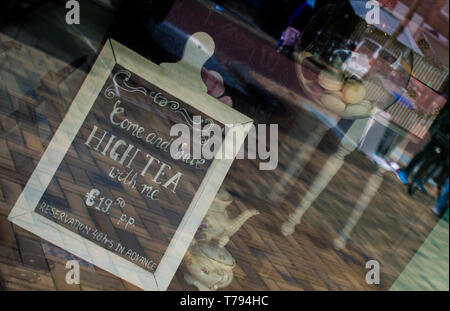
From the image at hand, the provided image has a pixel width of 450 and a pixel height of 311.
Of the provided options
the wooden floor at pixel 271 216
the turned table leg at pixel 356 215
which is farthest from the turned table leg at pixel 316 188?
the turned table leg at pixel 356 215

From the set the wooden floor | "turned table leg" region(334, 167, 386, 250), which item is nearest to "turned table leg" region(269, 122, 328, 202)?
the wooden floor

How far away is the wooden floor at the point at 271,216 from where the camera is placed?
789 millimetres

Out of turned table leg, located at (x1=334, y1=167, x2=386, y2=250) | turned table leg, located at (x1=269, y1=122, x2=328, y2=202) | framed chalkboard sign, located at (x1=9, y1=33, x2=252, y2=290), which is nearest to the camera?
framed chalkboard sign, located at (x1=9, y1=33, x2=252, y2=290)

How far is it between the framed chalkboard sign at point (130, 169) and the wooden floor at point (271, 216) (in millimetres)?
42

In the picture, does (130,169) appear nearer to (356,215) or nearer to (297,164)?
(297,164)

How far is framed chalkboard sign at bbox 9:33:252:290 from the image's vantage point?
77 centimetres

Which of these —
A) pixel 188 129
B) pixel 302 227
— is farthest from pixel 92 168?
pixel 302 227

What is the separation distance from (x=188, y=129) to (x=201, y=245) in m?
0.33

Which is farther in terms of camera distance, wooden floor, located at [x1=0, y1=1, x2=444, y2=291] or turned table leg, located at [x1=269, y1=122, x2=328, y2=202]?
turned table leg, located at [x1=269, y1=122, x2=328, y2=202]

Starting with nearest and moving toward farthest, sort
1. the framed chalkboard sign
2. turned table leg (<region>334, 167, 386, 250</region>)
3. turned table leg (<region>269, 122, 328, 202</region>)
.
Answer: the framed chalkboard sign < turned table leg (<region>269, 122, 328, 202</region>) < turned table leg (<region>334, 167, 386, 250</region>)

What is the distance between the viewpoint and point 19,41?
0.78 metres

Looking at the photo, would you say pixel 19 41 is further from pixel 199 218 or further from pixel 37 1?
pixel 199 218

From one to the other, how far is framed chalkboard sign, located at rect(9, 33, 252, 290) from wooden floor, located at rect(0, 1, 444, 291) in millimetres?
42

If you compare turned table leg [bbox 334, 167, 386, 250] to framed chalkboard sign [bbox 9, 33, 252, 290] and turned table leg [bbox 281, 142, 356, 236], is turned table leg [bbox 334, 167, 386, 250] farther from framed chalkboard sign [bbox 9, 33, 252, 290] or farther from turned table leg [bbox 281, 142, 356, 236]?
framed chalkboard sign [bbox 9, 33, 252, 290]
